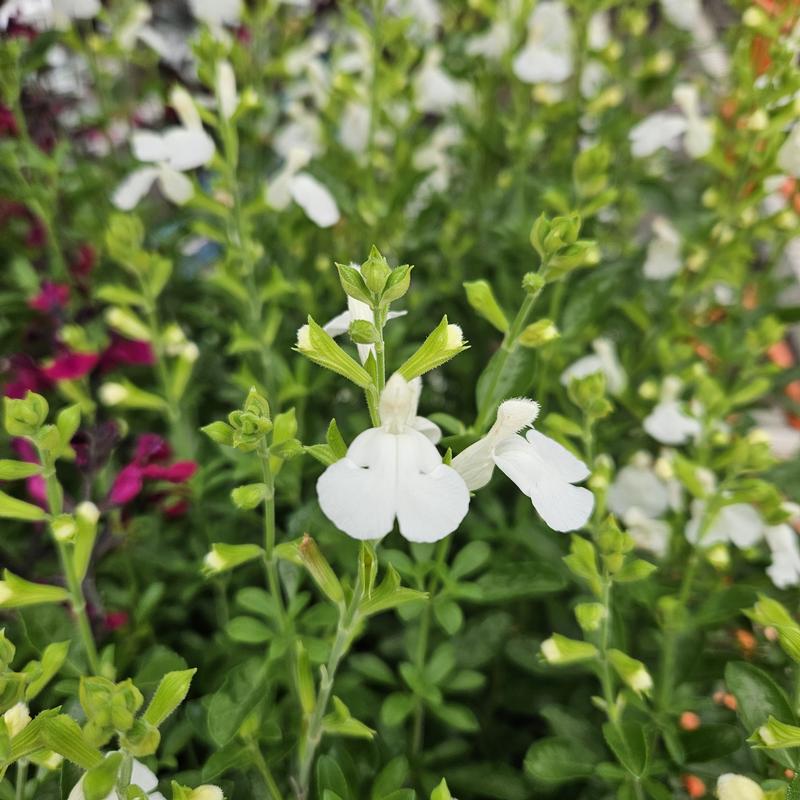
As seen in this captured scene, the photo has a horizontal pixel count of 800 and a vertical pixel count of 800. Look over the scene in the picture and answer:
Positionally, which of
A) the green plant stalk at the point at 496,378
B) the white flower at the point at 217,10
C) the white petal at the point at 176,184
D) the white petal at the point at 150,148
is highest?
the white flower at the point at 217,10

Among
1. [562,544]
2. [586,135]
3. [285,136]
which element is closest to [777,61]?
[586,135]

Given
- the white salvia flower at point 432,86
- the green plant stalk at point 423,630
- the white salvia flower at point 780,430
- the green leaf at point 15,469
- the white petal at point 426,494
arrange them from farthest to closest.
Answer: the white salvia flower at point 780,430
the white salvia flower at point 432,86
the green plant stalk at point 423,630
the green leaf at point 15,469
the white petal at point 426,494

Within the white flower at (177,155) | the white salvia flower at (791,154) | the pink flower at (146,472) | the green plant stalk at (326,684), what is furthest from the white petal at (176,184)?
the white salvia flower at (791,154)

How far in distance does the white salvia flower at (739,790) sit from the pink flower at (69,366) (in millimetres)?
597

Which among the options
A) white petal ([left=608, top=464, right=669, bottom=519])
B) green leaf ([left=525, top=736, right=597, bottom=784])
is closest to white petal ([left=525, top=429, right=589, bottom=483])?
green leaf ([left=525, top=736, right=597, bottom=784])

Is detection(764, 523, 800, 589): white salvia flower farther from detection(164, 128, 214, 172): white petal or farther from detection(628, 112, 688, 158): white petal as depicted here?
detection(164, 128, 214, 172): white petal

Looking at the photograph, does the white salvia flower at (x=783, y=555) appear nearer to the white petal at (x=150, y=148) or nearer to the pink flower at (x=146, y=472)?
the pink flower at (x=146, y=472)

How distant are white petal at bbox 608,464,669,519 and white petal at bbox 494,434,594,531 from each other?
37cm

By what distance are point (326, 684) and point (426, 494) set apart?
170 mm

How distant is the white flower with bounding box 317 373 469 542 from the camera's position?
0.34 metres

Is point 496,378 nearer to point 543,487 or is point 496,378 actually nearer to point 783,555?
point 543,487

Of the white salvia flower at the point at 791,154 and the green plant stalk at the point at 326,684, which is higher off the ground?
the white salvia flower at the point at 791,154

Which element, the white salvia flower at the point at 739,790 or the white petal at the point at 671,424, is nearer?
the white salvia flower at the point at 739,790

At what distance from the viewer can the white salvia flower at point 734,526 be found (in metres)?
0.62
